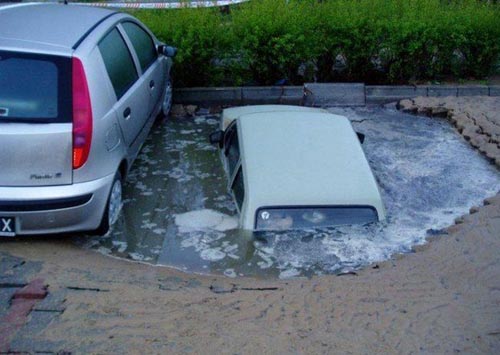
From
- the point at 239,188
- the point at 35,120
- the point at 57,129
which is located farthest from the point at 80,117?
the point at 239,188

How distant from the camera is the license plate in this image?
17.3ft

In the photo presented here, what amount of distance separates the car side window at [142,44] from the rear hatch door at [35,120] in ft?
7.06

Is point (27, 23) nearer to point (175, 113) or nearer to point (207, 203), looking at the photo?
point (207, 203)

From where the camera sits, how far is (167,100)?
934cm

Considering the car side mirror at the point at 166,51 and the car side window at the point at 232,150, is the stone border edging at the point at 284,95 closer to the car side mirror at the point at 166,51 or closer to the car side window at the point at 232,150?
the car side mirror at the point at 166,51

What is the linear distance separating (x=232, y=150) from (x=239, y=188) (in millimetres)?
837

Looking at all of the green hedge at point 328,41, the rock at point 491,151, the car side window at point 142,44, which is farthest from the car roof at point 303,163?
the green hedge at point 328,41

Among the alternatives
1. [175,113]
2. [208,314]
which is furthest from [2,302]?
[175,113]

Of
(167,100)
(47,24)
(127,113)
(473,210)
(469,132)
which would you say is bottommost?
(473,210)

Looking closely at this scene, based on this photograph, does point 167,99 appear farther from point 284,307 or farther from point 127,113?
point 284,307

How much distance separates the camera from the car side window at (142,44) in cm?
760

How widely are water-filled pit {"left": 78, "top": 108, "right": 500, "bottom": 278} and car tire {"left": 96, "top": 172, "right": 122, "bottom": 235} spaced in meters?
0.14

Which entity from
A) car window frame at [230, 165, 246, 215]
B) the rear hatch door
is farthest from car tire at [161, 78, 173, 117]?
the rear hatch door

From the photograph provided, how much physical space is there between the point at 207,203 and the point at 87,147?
5.70 ft
